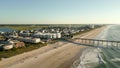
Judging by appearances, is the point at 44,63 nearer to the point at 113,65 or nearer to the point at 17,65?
the point at 17,65

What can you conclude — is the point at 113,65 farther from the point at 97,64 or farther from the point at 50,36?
the point at 50,36

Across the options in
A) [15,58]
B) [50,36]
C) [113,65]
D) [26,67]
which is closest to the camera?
[26,67]

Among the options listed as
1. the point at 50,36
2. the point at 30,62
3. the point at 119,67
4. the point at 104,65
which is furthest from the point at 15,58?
the point at 50,36

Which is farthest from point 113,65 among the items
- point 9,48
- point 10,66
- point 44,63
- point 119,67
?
point 9,48

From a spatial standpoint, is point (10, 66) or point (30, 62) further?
point (30, 62)

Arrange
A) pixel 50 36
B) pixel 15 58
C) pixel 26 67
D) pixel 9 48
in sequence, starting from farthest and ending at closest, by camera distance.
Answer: pixel 50 36, pixel 9 48, pixel 15 58, pixel 26 67

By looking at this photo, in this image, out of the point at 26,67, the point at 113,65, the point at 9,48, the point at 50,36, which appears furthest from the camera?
the point at 50,36

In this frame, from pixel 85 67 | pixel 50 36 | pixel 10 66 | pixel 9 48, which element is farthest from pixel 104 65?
pixel 50 36

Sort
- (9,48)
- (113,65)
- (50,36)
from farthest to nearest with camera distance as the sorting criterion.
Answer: (50,36) < (9,48) < (113,65)

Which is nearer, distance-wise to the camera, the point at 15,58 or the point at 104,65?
the point at 104,65
